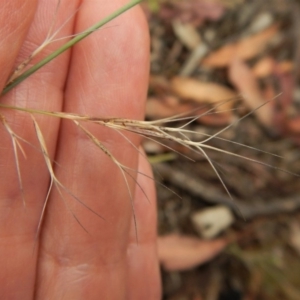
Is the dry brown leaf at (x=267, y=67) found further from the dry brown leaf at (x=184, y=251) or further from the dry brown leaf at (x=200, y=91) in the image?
the dry brown leaf at (x=184, y=251)

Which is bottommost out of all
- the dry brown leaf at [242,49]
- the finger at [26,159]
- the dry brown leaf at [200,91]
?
the finger at [26,159]

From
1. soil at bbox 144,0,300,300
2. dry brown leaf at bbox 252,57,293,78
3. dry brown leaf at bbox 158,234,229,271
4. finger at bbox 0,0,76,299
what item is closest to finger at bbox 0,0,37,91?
finger at bbox 0,0,76,299

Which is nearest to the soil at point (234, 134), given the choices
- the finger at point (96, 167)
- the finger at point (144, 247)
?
the finger at point (144, 247)

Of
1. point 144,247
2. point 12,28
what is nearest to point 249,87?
point 144,247

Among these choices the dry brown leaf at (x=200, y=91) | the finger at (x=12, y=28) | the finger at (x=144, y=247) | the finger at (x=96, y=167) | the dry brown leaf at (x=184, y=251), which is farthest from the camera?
the dry brown leaf at (x=200, y=91)

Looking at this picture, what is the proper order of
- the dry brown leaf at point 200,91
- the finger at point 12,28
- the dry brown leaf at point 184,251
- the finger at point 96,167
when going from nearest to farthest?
1. the finger at point 12,28
2. the finger at point 96,167
3. the dry brown leaf at point 184,251
4. the dry brown leaf at point 200,91

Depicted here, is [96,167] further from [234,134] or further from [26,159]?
[234,134]
